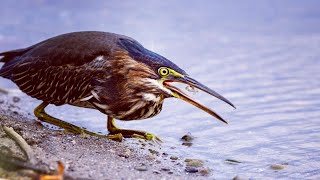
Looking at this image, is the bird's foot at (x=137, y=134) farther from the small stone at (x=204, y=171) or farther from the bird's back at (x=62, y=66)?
the small stone at (x=204, y=171)

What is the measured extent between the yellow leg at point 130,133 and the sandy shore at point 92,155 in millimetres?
55

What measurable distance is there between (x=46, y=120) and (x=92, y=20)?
6086mm

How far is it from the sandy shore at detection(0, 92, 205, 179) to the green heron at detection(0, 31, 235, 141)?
0.29 meters

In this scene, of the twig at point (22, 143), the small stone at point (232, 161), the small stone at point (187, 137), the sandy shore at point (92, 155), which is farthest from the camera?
the small stone at point (187, 137)

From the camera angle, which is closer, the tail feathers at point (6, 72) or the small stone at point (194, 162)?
the small stone at point (194, 162)

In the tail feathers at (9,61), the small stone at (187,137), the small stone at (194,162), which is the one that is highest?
the tail feathers at (9,61)

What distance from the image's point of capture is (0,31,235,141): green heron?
19.5ft

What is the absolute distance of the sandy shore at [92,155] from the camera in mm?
5101

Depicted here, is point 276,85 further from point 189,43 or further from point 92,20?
point 92,20

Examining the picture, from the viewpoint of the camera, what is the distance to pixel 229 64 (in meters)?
9.84

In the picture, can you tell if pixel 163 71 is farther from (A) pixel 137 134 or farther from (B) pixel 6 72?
(B) pixel 6 72

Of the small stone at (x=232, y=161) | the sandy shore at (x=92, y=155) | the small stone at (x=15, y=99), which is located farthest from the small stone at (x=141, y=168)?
the small stone at (x=15, y=99)

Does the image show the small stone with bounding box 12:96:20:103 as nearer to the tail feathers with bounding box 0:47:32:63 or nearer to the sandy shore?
the sandy shore

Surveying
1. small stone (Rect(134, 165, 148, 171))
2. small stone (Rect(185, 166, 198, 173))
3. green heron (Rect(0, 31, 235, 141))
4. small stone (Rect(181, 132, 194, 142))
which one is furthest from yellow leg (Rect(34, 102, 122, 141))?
small stone (Rect(134, 165, 148, 171))
